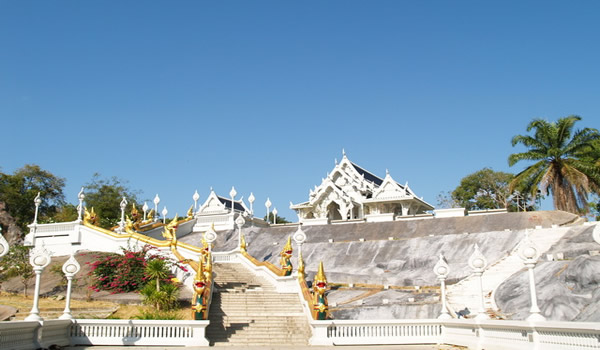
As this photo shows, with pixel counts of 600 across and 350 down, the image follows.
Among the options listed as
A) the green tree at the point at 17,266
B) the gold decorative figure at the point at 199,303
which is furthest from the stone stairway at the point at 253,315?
the green tree at the point at 17,266

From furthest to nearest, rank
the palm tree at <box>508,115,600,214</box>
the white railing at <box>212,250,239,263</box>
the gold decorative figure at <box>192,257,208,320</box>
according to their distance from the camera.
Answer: the palm tree at <box>508,115,600,214</box>, the white railing at <box>212,250,239,263</box>, the gold decorative figure at <box>192,257,208,320</box>

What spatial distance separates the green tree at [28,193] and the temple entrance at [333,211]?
28.8 metres

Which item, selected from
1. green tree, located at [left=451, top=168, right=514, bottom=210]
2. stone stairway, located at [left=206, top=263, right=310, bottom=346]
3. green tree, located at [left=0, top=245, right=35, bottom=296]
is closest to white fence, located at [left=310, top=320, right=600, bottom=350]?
stone stairway, located at [left=206, top=263, right=310, bottom=346]

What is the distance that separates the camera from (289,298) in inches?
814

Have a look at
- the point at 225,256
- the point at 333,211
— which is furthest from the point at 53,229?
the point at 333,211

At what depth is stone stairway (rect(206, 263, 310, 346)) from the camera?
16766 mm

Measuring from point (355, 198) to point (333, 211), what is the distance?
11.1 ft

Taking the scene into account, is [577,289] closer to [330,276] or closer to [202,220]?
[330,276]

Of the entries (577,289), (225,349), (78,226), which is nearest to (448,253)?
(577,289)

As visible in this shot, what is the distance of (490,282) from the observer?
21.4 meters

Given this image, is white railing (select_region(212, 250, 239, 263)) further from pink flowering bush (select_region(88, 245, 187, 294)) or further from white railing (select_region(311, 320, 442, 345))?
white railing (select_region(311, 320, 442, 345))

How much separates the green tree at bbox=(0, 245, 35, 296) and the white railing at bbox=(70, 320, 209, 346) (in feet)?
40.7

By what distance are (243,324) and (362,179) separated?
37540 millimetres

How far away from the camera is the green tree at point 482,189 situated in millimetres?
65000
